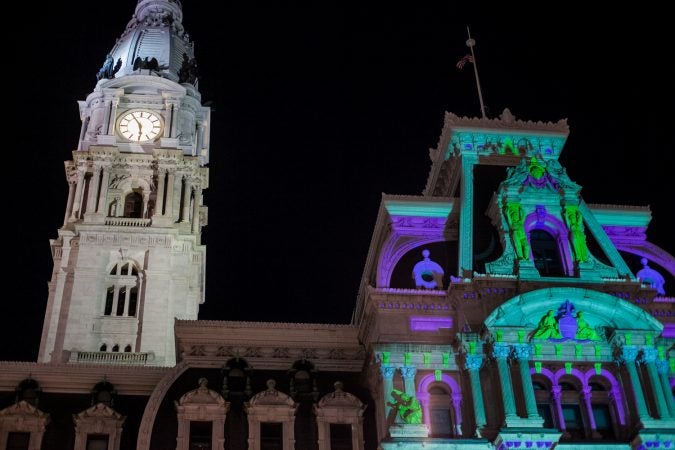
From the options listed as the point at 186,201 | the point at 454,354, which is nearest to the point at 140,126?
the point at 186,201

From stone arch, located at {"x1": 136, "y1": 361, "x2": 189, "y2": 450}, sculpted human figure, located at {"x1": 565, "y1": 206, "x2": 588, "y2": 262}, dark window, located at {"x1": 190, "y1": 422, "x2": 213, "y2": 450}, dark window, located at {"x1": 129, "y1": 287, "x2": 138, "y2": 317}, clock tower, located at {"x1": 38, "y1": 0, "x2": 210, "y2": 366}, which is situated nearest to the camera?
stone arch, located at {"x1": 136, "y1": 361, "x2": 189, "y2": 450}

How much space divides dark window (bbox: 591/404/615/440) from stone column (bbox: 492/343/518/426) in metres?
4.26

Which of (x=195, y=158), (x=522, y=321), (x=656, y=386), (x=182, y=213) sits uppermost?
(x=195, y=158)

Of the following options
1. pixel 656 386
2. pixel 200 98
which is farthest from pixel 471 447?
pixel 200 98

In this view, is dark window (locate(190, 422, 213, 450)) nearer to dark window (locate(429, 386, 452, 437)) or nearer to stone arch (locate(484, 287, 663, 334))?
dark window (locate(429, 386, 452, 437))

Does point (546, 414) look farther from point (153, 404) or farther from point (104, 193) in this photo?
point (104, 193)

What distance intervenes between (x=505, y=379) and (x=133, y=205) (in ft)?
170

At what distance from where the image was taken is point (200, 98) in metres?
96.8

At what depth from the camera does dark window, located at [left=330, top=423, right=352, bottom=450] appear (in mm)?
42250

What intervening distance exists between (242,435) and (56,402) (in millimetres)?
8490

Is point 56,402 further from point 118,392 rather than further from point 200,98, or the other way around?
point 200,98

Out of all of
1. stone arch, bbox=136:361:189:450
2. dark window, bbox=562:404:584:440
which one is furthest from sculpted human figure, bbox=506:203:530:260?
stone arch, bbox=136:361:189:450

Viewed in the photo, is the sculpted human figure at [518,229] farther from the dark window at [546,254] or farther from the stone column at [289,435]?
the stone column at [289,435]

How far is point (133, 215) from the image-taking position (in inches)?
3317
